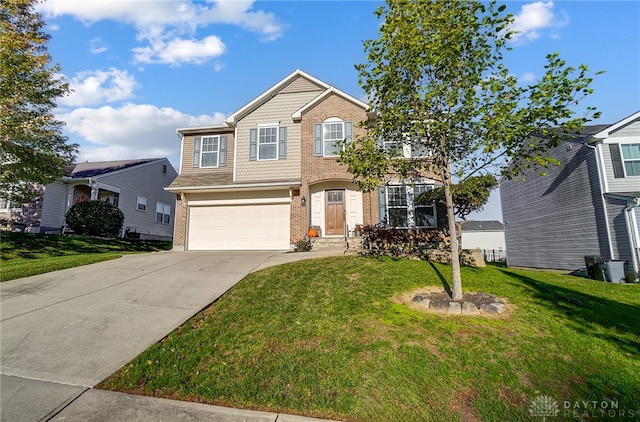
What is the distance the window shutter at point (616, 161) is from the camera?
1296 cm

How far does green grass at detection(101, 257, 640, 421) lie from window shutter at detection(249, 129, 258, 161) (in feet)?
31.5

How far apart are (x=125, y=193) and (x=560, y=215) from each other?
26401mm

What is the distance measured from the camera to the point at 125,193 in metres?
21.7

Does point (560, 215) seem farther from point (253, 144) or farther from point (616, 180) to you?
point (253, 144)

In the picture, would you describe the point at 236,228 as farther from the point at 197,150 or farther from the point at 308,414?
the point at 308,414

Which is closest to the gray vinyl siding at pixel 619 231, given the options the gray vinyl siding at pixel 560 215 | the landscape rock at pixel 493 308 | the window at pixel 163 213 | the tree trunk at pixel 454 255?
the gray vinyl siding at pixel 560 215

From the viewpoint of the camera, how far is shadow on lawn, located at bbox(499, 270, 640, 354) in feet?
17.0

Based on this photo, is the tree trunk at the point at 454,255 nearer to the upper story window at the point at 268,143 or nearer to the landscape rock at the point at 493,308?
the landscape rock at the point at 493,308

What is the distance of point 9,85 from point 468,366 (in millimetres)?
17056

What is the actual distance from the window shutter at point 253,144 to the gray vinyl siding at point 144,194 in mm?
11426

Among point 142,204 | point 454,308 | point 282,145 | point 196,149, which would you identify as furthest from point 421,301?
point 142,204

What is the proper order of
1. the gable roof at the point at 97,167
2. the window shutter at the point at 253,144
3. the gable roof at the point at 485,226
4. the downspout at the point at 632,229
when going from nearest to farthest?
the downspout at the point at 632,229 < the window shutter at the point at 253,144 < the gable roof at the point at 97,167 < the gable roof at the point at 485,226

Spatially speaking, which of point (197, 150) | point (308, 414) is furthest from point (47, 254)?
point (308, 414)

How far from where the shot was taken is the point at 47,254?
12375 millimetres
